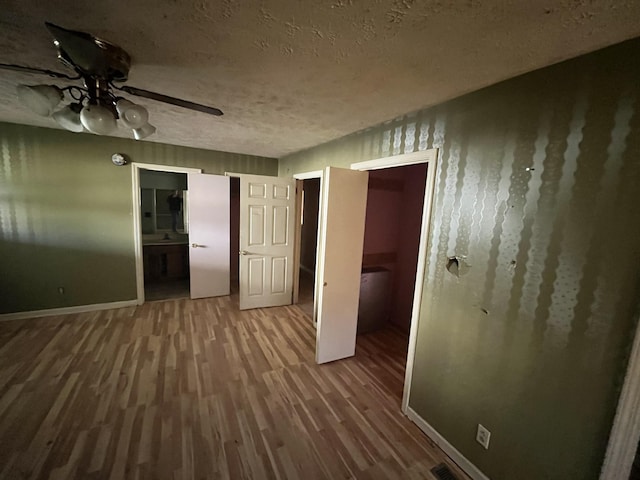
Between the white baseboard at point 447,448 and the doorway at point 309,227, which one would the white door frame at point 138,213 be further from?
the white baseboard at point 447,448

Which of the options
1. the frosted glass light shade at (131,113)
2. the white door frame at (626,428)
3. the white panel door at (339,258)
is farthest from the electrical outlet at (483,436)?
the frosted glass light shade at (131,113)

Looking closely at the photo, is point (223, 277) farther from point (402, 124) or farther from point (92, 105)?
point (402, 124)

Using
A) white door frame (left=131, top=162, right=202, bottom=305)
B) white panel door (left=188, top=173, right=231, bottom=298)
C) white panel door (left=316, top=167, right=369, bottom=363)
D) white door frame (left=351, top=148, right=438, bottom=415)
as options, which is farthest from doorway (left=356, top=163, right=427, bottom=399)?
white door frame (left=131, top=162, right=202, bottom=305)

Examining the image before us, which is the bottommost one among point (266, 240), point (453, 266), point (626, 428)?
point (626, 428)

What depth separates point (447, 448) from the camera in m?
1.66

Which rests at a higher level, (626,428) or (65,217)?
(65,217)

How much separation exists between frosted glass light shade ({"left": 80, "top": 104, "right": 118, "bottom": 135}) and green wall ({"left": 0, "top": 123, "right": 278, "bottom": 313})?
2530 mm

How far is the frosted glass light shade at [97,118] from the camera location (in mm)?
1267

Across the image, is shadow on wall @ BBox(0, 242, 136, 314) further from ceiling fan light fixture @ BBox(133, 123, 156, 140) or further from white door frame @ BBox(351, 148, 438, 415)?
white door frame @ BBox(351, 148, 438, 415)

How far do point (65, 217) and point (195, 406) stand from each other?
304 centimetres

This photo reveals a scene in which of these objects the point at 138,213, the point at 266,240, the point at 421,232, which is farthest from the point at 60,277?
the point at 421,232

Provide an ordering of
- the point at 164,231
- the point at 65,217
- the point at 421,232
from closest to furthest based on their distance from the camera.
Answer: the point at 421,232 < the point at 65,217 < the point at 164,231

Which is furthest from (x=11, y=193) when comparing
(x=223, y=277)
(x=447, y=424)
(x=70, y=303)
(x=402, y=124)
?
(x=447, y=424)

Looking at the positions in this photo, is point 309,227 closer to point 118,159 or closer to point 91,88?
point 118,159
